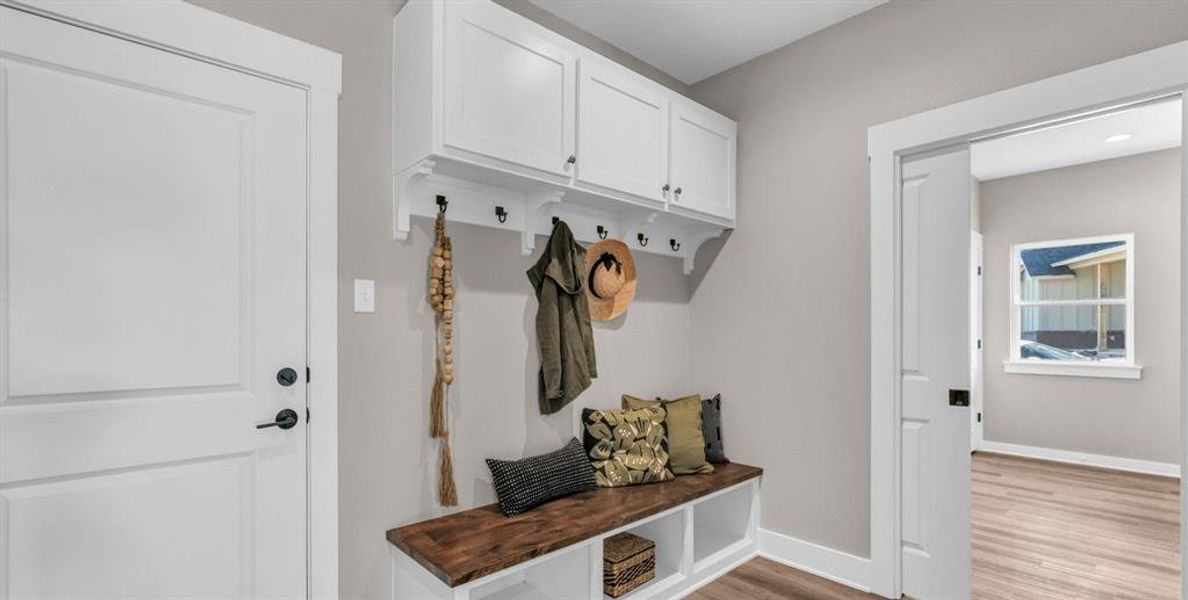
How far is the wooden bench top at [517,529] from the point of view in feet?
5.58

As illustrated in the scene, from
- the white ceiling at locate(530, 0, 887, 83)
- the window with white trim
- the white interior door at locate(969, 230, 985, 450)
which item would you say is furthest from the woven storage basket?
the window with white trim

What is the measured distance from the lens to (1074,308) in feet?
16.3

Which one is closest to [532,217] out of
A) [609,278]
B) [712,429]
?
[609,278]

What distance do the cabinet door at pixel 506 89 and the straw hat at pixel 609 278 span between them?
1.86 ft

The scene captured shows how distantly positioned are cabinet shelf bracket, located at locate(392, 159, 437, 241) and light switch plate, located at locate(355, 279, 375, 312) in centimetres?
20

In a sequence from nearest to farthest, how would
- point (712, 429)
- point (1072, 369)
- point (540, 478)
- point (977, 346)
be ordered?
point (540, 478) → point (712, 429) → point (1072, 369) → point (977, 346)

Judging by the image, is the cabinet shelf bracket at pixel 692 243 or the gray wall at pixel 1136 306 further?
the gray wall at pixel 1136 306

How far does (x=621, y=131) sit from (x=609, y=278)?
2.22 feet

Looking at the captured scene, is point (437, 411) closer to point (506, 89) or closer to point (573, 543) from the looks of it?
point (573, 543)

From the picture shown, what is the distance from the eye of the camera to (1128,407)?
15.0 ft

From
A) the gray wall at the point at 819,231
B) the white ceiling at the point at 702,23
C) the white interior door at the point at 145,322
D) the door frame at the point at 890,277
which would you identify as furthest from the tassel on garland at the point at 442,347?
the door frame at the point at 890,277

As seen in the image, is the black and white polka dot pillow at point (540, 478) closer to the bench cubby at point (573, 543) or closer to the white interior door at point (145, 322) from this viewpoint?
the bench cubby at point (573, 543)

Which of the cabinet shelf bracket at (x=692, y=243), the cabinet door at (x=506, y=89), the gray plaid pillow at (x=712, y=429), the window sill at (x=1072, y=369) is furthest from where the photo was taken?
the window sill at (x=1072, y=369)

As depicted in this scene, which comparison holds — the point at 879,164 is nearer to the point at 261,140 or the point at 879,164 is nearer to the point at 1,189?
the point at 261,140
